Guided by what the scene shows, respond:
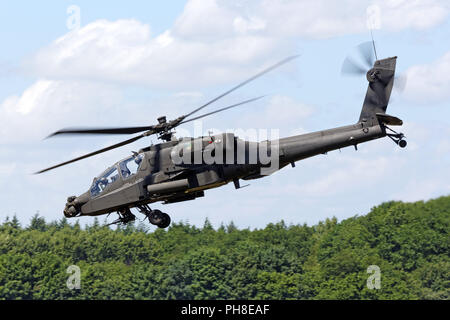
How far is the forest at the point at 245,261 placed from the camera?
125625mm

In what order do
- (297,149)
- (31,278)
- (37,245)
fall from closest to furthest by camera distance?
(297,149) < (31,278) < (37,245)

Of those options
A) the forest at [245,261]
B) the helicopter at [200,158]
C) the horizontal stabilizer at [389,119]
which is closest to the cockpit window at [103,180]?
the helicopter at [200,158]

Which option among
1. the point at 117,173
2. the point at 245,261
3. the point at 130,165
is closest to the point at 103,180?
the point at 117,173

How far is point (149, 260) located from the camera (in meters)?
150

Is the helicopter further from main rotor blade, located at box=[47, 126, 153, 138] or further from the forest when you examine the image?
the forest

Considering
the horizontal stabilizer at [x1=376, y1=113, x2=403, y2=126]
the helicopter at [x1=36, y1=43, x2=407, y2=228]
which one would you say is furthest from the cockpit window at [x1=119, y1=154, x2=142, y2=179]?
the horizontal stabilizer at [x1=376, y1=113, x2=403, y2=126]

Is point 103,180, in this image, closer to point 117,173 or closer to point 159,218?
point 117,173

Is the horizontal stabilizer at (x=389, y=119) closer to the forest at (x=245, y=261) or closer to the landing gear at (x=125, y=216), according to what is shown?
the landing gear at (x=125, y=216)

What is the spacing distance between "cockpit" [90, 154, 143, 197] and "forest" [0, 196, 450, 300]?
84.4 metres

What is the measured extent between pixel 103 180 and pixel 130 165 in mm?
1590

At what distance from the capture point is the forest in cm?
12562
